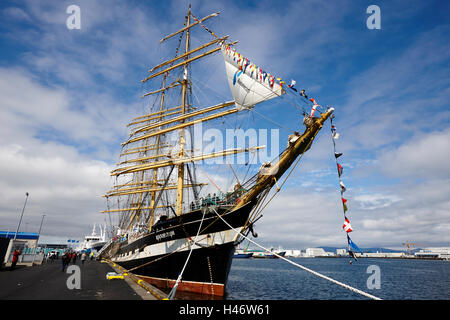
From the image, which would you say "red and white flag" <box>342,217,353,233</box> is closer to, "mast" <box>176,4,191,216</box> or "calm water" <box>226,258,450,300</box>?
"mast" <box>176,4,191,216</box>

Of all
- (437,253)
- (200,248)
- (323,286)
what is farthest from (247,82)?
(437,253)

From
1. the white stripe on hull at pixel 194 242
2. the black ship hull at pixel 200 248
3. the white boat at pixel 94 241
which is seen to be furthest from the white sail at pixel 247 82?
the white boat at pixel 94 241

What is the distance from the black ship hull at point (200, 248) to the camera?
43.3 feet

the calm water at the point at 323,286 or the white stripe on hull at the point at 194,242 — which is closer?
the white stripe on hull at the point at 194,242

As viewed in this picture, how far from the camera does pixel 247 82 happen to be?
49.4ft

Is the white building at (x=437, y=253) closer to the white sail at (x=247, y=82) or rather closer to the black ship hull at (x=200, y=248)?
the black ship hull at (x=200, y=248)

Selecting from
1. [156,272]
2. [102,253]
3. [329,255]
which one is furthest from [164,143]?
[329,255]

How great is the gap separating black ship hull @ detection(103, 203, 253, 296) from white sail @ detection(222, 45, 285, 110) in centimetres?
638

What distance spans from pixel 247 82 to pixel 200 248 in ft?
33.3

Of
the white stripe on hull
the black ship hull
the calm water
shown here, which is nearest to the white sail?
the black ship hull

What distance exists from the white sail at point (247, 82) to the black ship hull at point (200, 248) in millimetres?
6377
